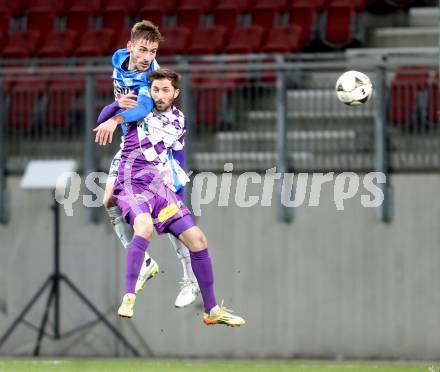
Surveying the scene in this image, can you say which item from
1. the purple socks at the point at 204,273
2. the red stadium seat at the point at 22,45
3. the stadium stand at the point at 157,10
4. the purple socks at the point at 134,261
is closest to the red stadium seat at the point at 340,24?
the stadium stand at the point at 157,10

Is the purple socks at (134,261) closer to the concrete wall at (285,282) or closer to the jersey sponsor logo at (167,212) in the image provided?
the jersey sponsor logo at (167,212)

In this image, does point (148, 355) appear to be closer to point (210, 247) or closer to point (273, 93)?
point (210, 247)

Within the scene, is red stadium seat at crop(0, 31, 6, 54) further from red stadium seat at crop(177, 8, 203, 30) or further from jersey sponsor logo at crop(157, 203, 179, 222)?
jersey sponsor logo at crop(157, 203, 179, 222)

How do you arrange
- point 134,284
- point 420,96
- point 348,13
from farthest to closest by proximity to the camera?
point 348,13
point 420,96
point 134,284

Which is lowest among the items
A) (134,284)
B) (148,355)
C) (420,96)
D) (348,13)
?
(148,355)

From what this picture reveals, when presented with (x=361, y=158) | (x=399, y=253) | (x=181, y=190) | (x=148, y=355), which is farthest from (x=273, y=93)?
(x=181, y=190)

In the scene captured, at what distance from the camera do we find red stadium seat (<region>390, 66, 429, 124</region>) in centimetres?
1639

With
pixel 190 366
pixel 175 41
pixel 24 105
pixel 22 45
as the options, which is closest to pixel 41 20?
pixel 22 45

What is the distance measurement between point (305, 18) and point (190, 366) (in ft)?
17.9

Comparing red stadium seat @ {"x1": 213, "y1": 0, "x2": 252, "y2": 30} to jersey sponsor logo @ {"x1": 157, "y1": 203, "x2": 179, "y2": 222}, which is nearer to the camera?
jersey sponsor logo @ {"x1": 157, "y1": 203, "x2": 179, "y2": 222}

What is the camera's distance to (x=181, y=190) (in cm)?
1168

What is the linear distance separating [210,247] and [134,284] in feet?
19.7

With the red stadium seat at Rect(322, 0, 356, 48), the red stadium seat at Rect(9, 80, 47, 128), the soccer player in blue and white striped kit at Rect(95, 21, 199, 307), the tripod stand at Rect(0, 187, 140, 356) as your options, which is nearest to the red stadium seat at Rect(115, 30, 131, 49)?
the red stadium seat at Rect(9, 80, 47, 128)

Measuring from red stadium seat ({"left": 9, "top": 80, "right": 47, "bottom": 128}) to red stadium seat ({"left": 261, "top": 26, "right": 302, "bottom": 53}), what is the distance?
3.11m
